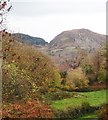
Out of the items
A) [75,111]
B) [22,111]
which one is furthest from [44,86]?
[22,111]

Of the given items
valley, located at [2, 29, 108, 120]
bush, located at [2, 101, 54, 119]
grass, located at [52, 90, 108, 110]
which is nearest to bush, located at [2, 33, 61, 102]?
valley, located at [2, 29, 108, 120]

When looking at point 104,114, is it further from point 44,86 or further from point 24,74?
point 44,86

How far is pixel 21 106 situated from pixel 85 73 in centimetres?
3532

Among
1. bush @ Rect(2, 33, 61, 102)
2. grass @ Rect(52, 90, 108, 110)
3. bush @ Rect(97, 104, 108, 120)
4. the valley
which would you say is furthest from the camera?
grass @ Rect(52, 90, 108, 110)

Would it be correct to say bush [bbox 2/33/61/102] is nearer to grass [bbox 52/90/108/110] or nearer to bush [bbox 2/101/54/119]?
grass [bbox 52/90/108/110]

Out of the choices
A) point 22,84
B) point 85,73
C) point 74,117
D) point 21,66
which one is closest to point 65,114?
point 74,117

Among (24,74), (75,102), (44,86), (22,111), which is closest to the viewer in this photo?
(22,111)

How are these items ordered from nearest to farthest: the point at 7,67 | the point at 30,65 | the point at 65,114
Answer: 1. the point at 7,67
2. the point at 65,114
3. the point at 30,65

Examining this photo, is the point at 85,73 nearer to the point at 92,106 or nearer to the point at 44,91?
the point at 44,91

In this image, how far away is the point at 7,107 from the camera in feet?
67.8

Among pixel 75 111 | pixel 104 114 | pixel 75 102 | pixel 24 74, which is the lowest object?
pixel 75 111

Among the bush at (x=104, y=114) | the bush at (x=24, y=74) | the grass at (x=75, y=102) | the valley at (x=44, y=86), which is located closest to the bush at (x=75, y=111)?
the valley at (x=44, y=86)

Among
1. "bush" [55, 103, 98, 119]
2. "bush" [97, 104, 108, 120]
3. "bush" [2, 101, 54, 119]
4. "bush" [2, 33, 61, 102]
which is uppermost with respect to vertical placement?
"bush" [2, 33, 61, 102]

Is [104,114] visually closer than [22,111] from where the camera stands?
No
